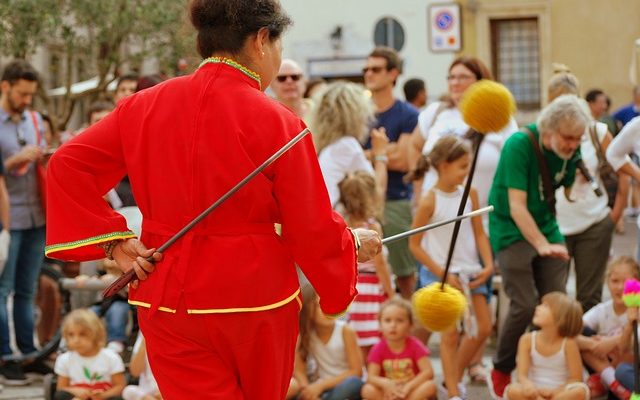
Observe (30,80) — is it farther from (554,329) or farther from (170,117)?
(170,117)

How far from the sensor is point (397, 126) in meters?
9.50

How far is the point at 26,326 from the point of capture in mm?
8922

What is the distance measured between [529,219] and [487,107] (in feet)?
5.30

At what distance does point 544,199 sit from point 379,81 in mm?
2239

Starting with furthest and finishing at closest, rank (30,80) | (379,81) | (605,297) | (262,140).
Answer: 1. (605,297)
2. (379,81)
3. (30,80)
4. (262,140)

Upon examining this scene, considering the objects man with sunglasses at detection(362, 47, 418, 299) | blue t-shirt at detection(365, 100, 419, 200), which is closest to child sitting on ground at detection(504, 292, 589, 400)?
man with sunglasses at detection(362, 47, 418, 299)

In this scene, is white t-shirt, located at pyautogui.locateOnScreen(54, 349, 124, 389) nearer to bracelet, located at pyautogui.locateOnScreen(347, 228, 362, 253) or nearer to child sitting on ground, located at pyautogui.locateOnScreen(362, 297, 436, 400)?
child sitting on ground, located at pyautogui.locateOnScreen(362, 297, 436, 400)

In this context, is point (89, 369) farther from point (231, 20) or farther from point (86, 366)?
point (231, 20)

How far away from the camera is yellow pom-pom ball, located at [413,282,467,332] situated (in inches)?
243

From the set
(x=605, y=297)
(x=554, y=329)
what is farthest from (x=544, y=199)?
(x=605, y=297)

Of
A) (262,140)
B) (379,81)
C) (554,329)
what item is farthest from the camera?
(379,81)

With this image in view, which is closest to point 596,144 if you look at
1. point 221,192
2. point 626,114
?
point 221,192

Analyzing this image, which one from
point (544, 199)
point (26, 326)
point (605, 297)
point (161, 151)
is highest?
point (161, 151)

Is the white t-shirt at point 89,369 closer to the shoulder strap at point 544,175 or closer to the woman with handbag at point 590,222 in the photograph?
the shoulder strap at point 544,175
